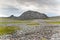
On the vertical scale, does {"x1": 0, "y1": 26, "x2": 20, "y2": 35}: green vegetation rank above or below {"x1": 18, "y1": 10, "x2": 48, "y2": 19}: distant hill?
below

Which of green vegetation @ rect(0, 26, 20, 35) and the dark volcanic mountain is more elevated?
the dark volcanic mountain

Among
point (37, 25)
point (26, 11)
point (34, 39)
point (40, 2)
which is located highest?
point (40, 2)

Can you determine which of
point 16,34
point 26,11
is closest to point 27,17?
point 26,11

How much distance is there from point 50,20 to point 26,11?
18.5 inches

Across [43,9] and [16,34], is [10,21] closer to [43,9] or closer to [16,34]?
[16,34]

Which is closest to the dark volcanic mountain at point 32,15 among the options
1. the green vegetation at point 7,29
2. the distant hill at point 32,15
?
the distant hill at point 32,15

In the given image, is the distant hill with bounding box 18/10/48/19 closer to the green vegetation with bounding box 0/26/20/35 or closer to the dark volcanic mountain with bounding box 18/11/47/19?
the dark volcanic mountain with bounding box 18/11/47/19

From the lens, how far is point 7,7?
199 cm

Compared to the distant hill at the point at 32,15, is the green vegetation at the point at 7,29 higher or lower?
lower

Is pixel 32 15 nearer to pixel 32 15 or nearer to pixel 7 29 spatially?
pixel 32 15

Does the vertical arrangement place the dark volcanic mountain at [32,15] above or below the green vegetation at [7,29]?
above

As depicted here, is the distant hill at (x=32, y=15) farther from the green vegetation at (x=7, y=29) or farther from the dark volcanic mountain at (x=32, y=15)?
the green vegetation at (x=7, y=29)

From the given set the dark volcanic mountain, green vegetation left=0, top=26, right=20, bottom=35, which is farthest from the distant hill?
green vegetation left=0, top=26, right=20, bottom=35

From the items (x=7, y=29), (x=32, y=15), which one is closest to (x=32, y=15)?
(x=32, y=15)
